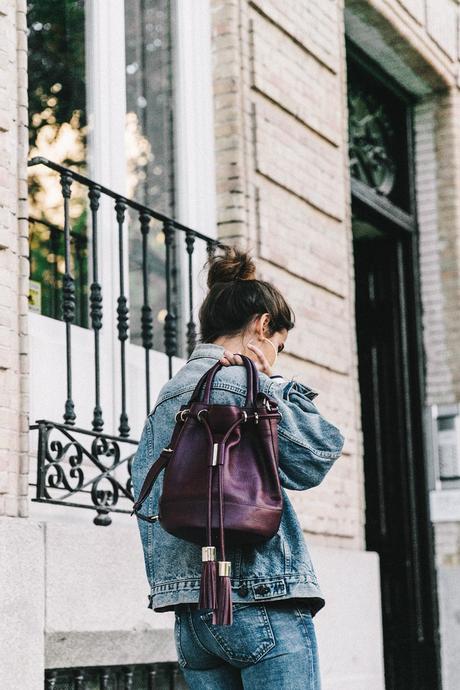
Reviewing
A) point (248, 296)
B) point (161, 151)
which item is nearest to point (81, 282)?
point (161, 151)

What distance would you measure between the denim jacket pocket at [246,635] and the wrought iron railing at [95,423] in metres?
1.97

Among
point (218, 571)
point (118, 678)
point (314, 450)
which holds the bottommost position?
point (118, 678)

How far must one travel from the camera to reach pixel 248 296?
142 inches

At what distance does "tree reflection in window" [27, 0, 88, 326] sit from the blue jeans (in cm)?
326

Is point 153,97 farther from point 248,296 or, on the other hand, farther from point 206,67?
point 248,296

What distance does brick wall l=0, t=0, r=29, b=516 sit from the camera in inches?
186

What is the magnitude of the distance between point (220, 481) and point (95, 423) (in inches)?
95.9

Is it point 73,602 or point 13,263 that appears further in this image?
point 73,602

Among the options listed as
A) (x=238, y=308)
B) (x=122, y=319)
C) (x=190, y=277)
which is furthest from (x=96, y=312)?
(x=238, y=308)

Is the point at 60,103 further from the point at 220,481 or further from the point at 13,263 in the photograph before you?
the point at 220,481

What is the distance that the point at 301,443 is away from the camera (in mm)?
3361

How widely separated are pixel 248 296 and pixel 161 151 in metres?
3.58

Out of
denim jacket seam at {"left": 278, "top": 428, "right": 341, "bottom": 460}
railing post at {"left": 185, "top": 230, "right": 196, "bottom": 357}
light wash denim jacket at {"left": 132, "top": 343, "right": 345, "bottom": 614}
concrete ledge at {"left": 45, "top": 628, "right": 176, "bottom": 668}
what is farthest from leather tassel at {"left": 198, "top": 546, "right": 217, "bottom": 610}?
railing post at {"left": 185, "top": 230, "right": 196, "bottom": 357}

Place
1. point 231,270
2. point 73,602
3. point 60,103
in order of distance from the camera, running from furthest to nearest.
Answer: point 60,103 → point 73,602 → point 231,270
